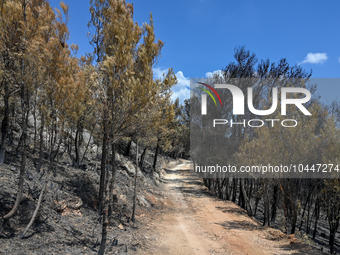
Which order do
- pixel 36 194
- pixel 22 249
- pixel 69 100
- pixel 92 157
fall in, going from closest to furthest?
pixel 22 249, pixel 69 100, pixel 36 194, pixel 92 157

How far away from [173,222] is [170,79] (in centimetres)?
1040

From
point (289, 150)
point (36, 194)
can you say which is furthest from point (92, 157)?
point (289, 150)

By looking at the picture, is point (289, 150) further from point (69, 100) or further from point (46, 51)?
point (46, 51)

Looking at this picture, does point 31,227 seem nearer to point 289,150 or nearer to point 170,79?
point 170,79

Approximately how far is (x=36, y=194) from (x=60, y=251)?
320 centimetres

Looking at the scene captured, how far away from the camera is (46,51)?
707 centimetres

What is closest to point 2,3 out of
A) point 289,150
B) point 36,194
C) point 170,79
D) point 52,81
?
point 52,81

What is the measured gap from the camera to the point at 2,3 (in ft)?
20.5

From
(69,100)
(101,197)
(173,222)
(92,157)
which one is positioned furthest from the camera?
(92,157)

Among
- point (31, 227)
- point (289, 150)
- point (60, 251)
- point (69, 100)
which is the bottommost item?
point (60, 251)

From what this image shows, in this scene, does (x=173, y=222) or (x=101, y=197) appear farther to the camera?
(x=173, y=222)

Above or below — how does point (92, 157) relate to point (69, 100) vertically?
below

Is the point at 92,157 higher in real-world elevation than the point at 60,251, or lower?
higher

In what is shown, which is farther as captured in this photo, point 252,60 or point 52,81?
point 252,60
